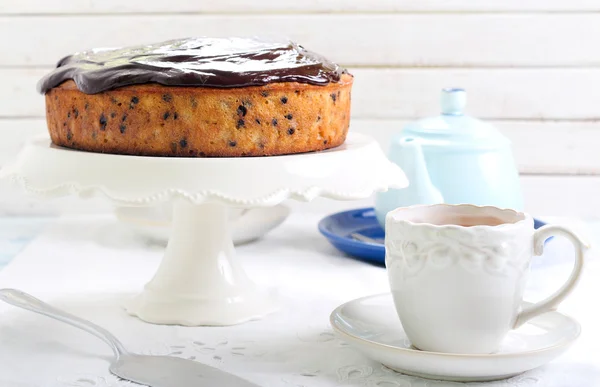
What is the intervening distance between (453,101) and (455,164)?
108 millimetres

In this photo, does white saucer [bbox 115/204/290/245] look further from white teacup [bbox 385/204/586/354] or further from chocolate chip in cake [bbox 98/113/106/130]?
white teacup [bbox 385/204/586/354]

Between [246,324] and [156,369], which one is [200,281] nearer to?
[246,324]

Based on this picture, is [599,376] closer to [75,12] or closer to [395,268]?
[395,268]

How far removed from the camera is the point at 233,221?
1.38 metres

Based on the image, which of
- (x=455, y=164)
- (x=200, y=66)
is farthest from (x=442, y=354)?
(x=455, y=164)

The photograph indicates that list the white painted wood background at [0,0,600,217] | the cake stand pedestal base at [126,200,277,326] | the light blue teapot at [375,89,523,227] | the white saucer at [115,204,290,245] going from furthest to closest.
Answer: the white painted wood background at [0,0,600,217], the white saucer at [115,204,290,245], the light blue teapot at [375,89,523,227], the cake stand pedestal base at [126,200,277,326]

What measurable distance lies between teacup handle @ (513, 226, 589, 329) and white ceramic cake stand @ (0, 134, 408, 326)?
0.21m

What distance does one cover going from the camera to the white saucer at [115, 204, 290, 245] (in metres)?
1.38

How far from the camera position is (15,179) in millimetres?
963

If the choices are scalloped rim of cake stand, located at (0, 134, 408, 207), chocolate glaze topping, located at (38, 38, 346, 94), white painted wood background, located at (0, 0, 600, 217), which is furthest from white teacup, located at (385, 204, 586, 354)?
white painted wood background, located at (0, 0, 600, 217)

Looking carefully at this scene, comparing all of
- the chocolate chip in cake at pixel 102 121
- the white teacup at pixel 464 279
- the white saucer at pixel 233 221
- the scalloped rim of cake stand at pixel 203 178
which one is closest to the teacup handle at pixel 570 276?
the white teacup at pixel 464 279

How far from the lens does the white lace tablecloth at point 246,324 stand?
830 mm

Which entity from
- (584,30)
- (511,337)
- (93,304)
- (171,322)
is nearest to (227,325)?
(171,322)

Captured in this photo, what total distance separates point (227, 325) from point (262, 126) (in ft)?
0.83
